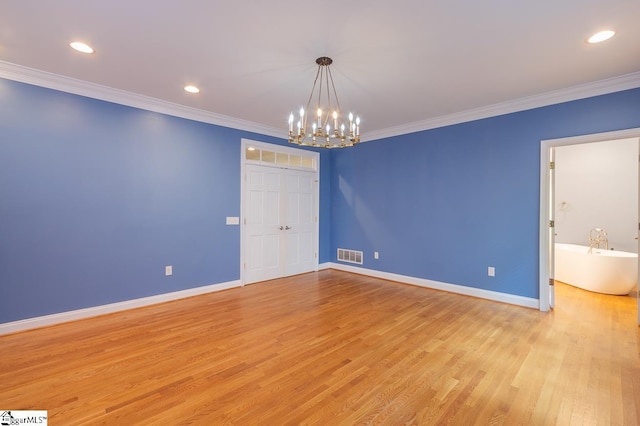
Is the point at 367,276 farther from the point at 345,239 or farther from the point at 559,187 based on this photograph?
the point at 559,187

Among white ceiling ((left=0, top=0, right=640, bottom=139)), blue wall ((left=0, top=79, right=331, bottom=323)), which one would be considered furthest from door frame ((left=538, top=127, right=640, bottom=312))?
blue wall ((left=0, top=79, right=331, bottom=323))

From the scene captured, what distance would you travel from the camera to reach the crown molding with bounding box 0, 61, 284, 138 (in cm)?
298

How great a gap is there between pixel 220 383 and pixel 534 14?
358 centimetres

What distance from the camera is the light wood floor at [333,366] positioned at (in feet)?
6.01

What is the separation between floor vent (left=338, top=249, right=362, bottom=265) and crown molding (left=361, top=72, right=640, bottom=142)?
7.88ft

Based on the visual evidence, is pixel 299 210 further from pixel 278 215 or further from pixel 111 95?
pixel 111 95

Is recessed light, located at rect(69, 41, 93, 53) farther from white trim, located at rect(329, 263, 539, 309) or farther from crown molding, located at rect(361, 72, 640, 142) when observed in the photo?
white trim, located at rect(329, 263, 539, 309)

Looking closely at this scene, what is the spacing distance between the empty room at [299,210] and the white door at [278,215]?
0.05 metres

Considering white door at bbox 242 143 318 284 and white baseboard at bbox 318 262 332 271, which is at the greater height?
white door at bbox 242 143 318 284

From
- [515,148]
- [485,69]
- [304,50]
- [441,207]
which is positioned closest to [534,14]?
[485,69]

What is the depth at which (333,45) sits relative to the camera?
250 cm

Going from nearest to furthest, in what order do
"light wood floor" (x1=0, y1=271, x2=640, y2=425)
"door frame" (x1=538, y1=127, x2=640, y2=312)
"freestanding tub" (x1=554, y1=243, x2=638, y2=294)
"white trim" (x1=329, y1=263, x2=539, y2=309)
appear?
1. "light wood floor" (x1=0, y1=271, x2=640, y2=425)
2. "door frame" (x1=538, y1=127, x2=640, y2=312)
3. "white trim" (x1=329, y1=263, x2=539, y2=309)
4. "freestanding tub" (x1=554, y1=243, x2=638, y2=294)

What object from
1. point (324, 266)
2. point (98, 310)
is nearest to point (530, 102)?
point (324, 266)

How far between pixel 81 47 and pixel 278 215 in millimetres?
3474
